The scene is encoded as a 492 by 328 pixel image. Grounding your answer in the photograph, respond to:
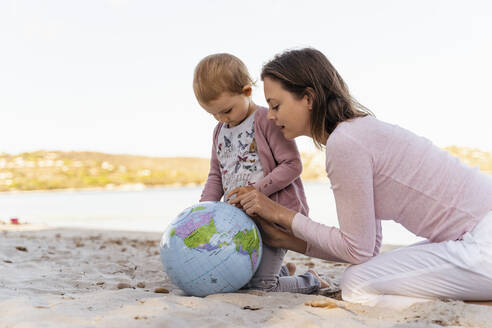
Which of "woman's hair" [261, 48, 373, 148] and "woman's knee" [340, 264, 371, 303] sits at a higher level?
"woman's hair" [261, 48, 373, 148]

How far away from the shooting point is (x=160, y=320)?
257 cm

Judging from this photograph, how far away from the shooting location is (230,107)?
3.89m

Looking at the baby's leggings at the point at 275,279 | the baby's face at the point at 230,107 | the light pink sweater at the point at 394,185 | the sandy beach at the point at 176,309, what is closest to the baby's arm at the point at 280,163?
the baby's face at the point at 230,107

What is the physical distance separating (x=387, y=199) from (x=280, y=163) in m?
1.02

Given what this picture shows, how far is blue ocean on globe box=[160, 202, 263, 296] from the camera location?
3.28 m

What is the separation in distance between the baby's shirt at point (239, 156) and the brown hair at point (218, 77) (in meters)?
0.40

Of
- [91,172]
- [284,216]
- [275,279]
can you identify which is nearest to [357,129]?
Result: [284,216]

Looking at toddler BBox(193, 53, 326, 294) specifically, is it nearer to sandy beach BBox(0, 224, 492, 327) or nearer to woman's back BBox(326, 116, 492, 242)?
sandy beach BBox(0, 224, 492, 327)

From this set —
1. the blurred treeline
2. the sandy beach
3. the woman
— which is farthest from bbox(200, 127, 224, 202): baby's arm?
the blurred treeline

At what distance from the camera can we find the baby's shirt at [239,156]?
13.2 ft

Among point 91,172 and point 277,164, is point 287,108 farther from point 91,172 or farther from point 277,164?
point 91,172

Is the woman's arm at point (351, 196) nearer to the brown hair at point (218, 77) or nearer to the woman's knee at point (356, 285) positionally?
the woman's knee at point (356, 285)

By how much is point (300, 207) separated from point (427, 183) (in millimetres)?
1194

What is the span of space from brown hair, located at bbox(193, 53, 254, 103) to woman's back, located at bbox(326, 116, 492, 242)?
3.40 ft
